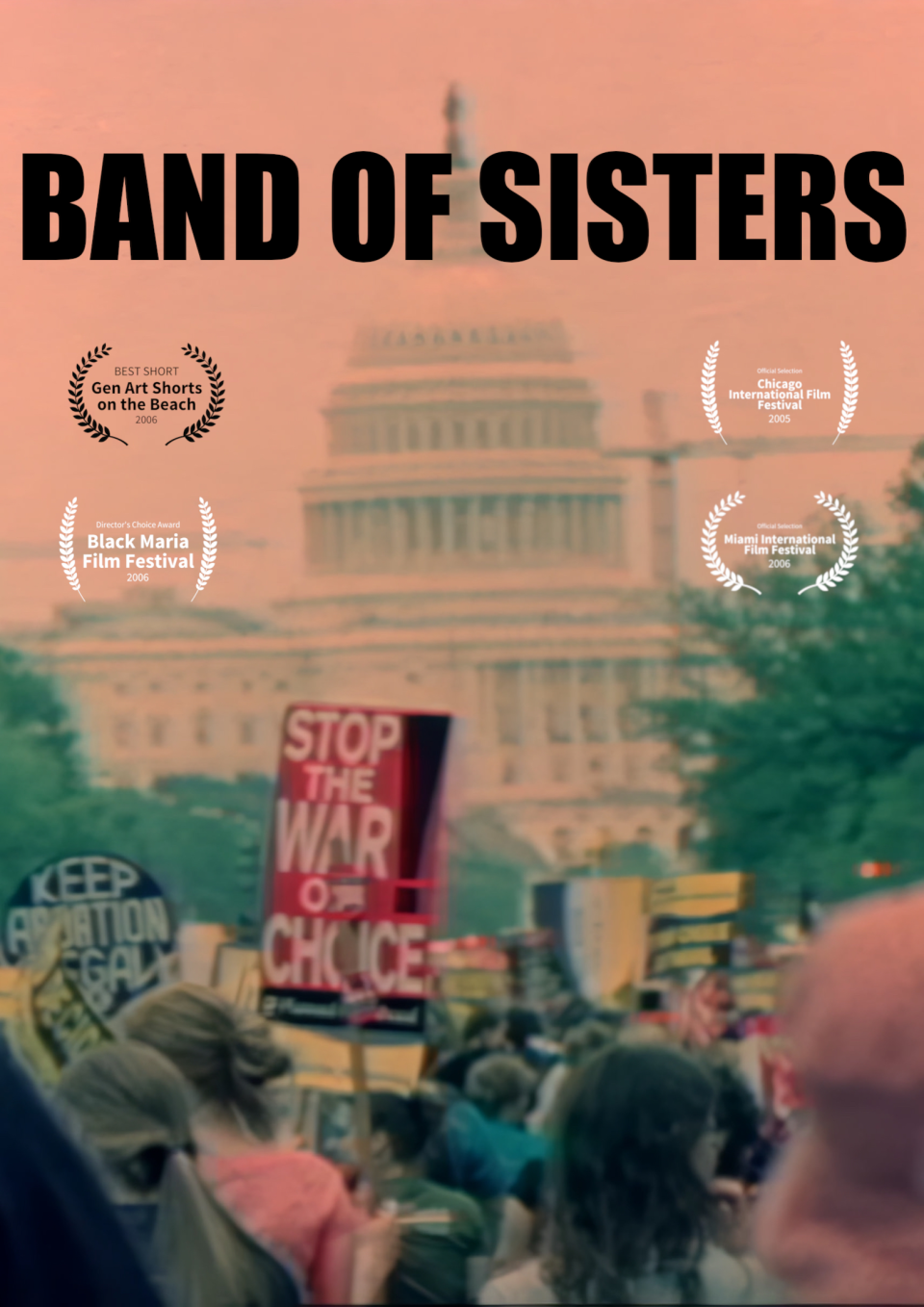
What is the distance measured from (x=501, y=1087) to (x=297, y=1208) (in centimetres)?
46

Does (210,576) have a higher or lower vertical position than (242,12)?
lower

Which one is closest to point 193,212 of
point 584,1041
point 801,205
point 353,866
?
point 801,205

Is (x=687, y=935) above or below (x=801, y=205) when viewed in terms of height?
below

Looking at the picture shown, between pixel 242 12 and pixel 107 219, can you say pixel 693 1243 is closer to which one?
pixel 107 219

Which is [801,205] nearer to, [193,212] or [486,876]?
[193,212]

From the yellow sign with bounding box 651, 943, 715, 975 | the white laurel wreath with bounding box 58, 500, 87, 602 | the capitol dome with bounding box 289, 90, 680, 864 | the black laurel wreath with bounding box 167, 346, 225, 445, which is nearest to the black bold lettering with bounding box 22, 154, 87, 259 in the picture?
the black laurel wreath with bounding box 167, 346, 225, 445

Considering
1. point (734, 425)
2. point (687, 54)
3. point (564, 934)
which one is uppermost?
point (687, 54)

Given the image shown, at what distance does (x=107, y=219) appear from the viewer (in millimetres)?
3285

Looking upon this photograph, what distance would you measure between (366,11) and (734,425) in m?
1.11

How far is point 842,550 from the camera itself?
10.7 ft

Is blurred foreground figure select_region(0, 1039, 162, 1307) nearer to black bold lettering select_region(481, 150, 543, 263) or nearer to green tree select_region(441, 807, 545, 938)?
green tree select_region(441, 807, 545, 938)

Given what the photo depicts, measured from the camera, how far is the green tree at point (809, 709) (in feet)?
10.7

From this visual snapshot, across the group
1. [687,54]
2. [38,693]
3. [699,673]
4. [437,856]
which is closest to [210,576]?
[38,693]

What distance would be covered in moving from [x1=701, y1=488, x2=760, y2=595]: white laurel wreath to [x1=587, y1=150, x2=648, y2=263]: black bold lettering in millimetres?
528
